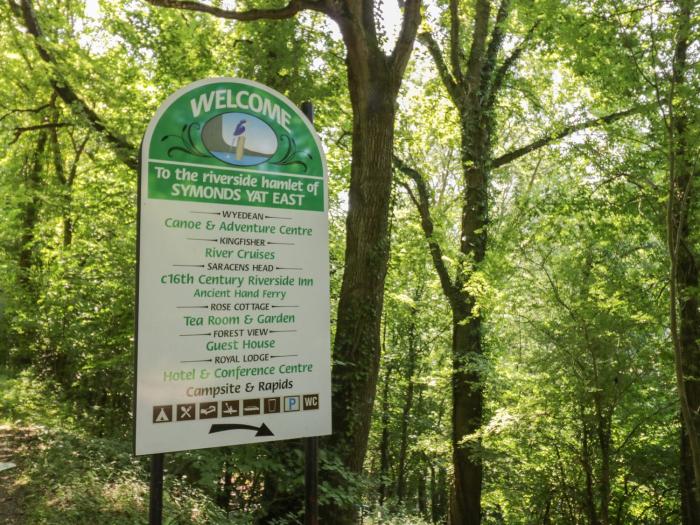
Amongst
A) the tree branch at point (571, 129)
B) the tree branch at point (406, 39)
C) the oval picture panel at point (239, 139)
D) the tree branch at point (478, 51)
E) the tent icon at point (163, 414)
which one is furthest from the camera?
the tree branch at point (478, 51)

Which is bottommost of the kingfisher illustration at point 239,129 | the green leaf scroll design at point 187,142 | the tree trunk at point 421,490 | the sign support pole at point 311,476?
the tree trunk at point 421,490

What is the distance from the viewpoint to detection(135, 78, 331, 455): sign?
9.44 ft

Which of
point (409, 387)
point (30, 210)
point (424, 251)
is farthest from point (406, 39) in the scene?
point (409, 387)

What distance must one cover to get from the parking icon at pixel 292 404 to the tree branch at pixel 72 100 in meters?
7.69

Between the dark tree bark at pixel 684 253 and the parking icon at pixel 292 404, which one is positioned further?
the dark tree bark at pixel 684 253

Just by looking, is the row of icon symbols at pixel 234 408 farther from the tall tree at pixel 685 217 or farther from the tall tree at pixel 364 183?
the tall tree at pixel 685 217

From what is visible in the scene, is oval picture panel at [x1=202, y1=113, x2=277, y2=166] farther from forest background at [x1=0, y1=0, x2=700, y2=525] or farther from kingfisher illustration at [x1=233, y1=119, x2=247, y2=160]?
forest background at [x1=0, y1=0, x2=700, y2=525]

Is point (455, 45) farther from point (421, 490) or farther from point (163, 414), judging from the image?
point (421, 490)

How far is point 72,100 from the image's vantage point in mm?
10477

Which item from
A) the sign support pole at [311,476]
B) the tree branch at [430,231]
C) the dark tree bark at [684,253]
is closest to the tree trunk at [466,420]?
the tree branch at [430,231]

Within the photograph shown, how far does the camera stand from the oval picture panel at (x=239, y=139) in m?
3.15

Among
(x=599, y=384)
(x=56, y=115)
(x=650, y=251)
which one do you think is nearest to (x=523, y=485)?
(x=599, y=384)

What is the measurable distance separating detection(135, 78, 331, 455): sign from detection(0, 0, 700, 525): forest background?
5.05 ft

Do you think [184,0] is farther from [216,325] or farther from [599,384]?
[599,384]
